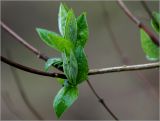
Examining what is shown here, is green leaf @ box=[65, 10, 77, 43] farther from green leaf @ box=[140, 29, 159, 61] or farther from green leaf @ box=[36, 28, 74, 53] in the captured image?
green leaf @ box=[140, 29, 159, 61]

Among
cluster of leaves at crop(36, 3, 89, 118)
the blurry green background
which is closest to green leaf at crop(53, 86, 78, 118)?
cluster of leaves at crop(36, 3, 89, 118)

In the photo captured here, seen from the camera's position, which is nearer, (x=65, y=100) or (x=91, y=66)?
(x=65, y=100)

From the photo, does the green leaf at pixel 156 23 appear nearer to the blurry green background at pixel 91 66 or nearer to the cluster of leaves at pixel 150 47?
the cluster of leaves at pixel 150 47

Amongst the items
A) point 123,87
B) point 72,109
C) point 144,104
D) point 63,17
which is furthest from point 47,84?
point 63,17

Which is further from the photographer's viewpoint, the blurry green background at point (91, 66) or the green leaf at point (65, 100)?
the blurry green background at point (91, 66)

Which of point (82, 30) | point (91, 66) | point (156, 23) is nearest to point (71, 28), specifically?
point (82, 30)

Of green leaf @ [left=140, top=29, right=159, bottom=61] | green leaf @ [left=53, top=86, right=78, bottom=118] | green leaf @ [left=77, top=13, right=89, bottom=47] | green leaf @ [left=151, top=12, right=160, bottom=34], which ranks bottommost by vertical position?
green leaf @ [left=140, top=29, right=159, bottom=61]

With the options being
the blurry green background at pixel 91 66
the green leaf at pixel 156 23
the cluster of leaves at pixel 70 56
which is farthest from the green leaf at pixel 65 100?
the blurry green background at pixel 91 66

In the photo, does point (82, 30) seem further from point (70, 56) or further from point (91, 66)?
point (91, 66)
